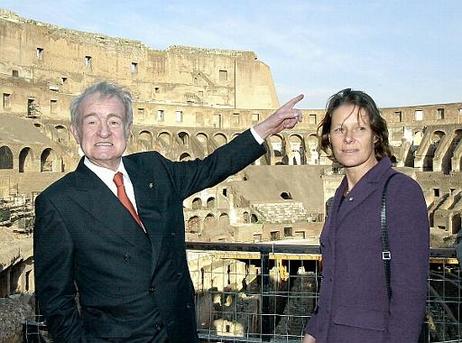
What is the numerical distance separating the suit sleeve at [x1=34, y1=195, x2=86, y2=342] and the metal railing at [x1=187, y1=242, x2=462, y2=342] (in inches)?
66.0

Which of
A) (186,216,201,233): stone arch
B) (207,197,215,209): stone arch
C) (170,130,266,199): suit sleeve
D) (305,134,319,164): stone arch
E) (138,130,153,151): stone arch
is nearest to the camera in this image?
(170,130,266,199): suit sleeve

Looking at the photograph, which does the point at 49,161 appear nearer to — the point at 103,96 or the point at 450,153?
the point at 450,153

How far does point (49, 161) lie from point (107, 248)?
2553cm

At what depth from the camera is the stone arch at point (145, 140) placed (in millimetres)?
30375

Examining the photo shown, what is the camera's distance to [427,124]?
3441 cm

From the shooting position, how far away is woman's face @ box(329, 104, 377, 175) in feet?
7.16

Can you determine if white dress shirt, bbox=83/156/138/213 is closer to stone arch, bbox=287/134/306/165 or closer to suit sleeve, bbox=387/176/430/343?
suit sleeve, bbox=387/176/430/343

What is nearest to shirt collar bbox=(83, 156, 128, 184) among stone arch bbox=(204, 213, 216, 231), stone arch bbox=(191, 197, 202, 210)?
stone arch bbox=(204, 213, 216, 231)

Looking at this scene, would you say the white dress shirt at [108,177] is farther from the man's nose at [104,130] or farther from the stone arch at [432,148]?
the stone arch at [432,148]

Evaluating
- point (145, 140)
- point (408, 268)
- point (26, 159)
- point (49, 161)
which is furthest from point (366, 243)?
point (145, 140)

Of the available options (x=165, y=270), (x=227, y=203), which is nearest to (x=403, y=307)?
Answer: (x=165, y=270)

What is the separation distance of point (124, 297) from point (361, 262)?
3.42 feet

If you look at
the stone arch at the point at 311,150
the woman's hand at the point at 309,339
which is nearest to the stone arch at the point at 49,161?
the stone arch at the point at 311,150

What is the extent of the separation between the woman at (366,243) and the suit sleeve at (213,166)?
0.50 metres
